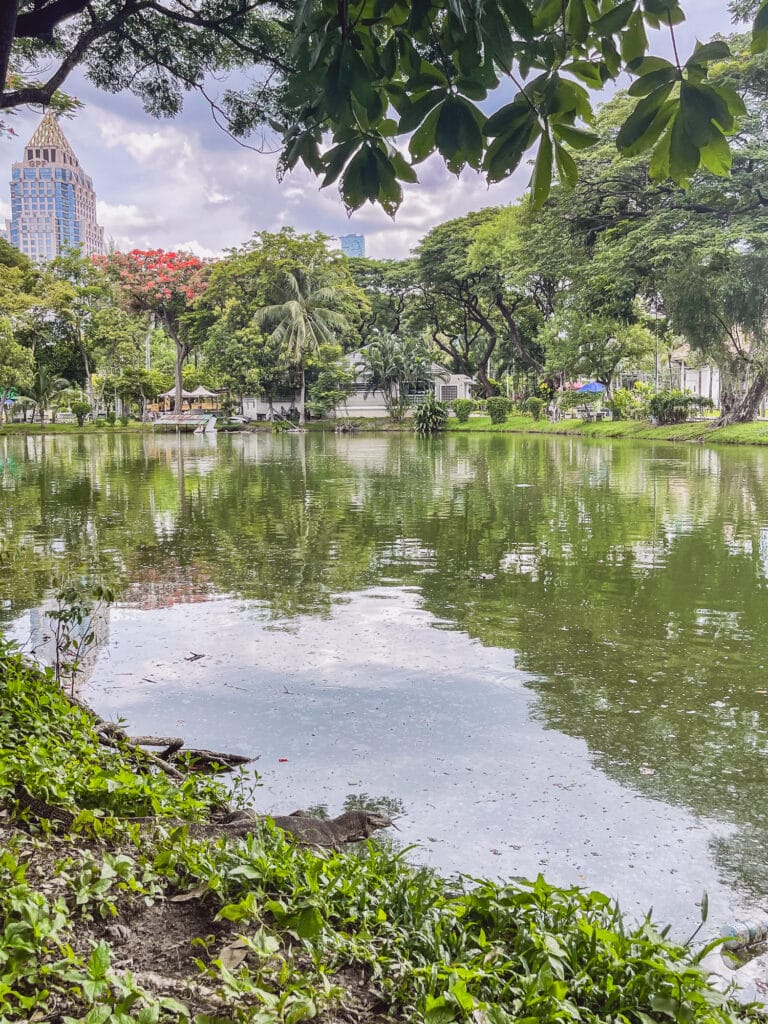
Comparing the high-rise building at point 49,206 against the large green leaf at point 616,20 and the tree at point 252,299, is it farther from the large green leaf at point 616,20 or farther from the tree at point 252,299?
the large green leaf at point 616,20

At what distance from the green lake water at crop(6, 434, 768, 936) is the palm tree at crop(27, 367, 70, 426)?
28.7m

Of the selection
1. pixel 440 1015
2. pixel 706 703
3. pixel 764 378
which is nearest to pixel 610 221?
pixel 764 378

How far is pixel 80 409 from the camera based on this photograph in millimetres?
38750

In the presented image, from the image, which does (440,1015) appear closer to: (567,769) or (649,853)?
(649,853)

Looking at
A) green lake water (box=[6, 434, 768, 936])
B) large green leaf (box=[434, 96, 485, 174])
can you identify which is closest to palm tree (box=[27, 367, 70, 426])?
green lake water (box=[6, 434, 768, 936])

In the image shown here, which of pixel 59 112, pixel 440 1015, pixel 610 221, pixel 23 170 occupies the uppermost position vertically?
pixel 23 170

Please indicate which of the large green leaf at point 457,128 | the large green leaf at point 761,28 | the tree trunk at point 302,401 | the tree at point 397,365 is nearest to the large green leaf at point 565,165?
the large green leaf at point 457,128

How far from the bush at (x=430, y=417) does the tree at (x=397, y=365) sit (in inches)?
153

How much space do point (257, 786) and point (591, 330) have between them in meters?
28.3

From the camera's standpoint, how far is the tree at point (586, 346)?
1156 inches

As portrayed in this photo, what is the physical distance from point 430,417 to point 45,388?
60.5ft

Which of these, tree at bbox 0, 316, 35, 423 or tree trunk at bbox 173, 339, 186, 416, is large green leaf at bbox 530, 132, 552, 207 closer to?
tree at bbox 0, 316, 35, 423

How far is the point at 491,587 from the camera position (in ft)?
18.5

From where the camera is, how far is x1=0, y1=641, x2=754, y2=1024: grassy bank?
51.3 inches
